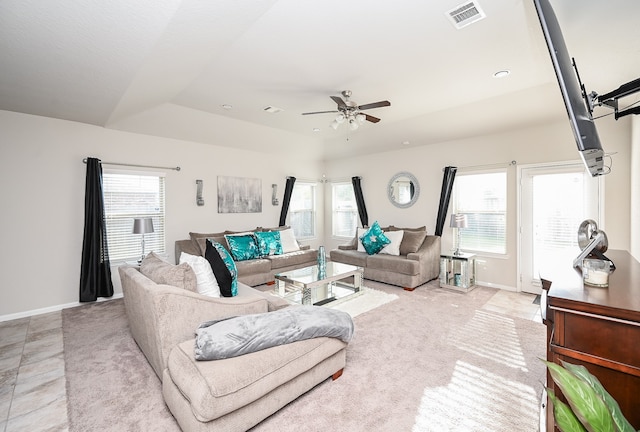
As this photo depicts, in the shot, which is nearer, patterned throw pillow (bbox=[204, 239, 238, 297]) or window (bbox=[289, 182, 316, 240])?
patterned throw pillow (bbox=[204, 239, 238, 297])

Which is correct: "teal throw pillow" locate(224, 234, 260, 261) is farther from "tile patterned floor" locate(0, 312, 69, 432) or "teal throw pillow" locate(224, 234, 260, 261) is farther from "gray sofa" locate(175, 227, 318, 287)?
"tile patterned floor" locate(0, 312, 69, 432)

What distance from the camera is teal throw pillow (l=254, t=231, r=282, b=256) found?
539cm

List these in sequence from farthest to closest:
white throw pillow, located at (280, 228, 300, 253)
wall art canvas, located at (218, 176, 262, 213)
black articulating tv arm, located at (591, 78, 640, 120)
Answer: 1. white throw pillow, located at (280, 228, 300, 253)
2. wall art canvas, located at (218, 176, 262, 213)
3. black articulating tv arm, located at (591, 78, 640, 120)

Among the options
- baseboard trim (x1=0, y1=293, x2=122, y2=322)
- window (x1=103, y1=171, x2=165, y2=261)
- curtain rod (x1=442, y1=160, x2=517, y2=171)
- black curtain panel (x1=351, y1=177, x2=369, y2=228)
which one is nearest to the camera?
baseboard trim (x1=0, y1=293, x2=122, y2=322)

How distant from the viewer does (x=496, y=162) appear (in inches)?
189

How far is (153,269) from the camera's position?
2.37m

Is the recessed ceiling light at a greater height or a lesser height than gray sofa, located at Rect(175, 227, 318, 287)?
greater

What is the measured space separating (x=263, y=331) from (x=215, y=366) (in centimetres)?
34

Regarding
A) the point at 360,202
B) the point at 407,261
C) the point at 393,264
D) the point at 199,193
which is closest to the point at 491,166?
the point at 407,261

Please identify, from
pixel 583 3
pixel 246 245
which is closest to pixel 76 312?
pixel 246 245

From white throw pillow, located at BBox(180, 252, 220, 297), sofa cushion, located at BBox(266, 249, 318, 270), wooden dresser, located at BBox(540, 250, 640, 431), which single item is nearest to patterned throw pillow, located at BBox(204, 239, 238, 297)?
white throw pillow, located at BBox(180, 252, 220, 297)

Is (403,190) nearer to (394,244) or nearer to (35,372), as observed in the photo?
(394,244)

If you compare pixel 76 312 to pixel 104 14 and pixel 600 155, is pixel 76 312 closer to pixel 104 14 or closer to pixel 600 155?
pixel 104 14

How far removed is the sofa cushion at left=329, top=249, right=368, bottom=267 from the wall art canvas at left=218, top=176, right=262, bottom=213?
6.25 ft
